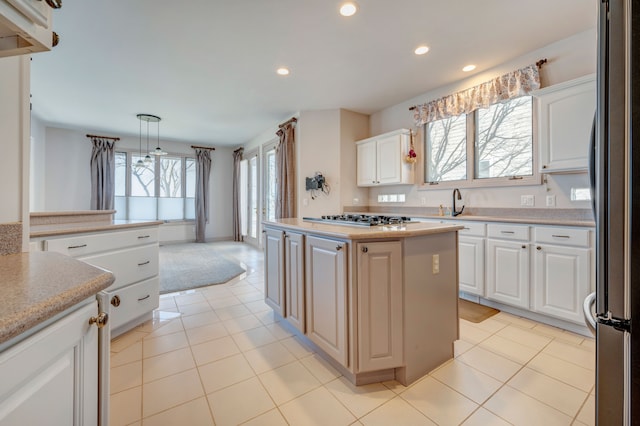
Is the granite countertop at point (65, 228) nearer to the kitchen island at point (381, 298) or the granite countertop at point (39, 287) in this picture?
the granite countertop at point (39, 287)

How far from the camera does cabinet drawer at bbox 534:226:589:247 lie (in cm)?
217

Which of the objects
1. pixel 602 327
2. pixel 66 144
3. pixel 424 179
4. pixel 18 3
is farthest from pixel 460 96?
pixel 66 144

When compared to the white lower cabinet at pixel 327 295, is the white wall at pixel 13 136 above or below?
above

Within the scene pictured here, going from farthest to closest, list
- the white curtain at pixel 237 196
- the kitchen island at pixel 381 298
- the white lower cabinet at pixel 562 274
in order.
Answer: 1. the white curtain at pixel 237 196
2. the white lower cabinet at pixel 562 274
3. the kitchen island at pixel 381 298

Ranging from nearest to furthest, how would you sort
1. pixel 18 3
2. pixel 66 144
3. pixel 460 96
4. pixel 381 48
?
1. pixel 18 3
2. pixel 381 48
3. pixel 460 96
4. pixel 66 144

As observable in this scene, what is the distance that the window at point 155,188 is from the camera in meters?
6.54

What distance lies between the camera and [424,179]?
158 inches

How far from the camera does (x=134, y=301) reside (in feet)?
7.52

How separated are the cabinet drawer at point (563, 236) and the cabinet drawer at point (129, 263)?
3459 mm

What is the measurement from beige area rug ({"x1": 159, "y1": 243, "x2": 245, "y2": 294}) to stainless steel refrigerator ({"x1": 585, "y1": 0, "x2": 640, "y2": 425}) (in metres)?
3.76

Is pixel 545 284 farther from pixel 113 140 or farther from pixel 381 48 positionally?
pixel 113 140

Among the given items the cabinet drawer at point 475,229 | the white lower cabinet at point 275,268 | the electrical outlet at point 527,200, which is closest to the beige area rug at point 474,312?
the cabinet drawer at point 475,229

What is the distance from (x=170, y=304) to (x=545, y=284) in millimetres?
3717

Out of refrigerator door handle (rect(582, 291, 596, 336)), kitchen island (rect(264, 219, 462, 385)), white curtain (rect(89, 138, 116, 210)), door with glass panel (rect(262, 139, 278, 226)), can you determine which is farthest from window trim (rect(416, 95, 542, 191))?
white curtain (rect(89, 138, 116, 210))
